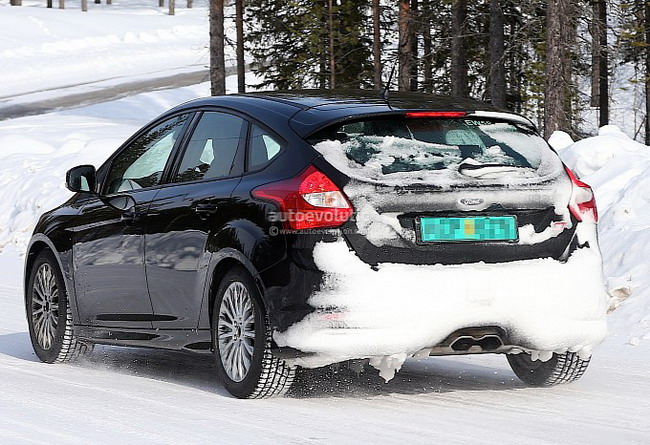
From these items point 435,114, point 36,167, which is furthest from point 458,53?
point 435,114

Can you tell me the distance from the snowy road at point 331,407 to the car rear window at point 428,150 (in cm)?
113

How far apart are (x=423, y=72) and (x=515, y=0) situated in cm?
894

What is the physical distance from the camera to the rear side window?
6.14 metres

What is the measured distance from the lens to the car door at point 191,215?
6344 mm

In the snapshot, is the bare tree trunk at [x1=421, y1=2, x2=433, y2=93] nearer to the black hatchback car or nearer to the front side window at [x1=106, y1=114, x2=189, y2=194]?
the front side window at [x1=106, y1=114, x2=189, y2=194]

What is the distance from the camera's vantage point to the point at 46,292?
811cm

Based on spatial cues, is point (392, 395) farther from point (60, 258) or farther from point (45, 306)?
point (45, 306)

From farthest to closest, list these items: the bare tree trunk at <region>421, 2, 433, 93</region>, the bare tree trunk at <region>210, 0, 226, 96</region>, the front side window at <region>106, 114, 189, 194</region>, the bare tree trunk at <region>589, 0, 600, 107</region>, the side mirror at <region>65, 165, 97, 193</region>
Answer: the bare tree trunk at <region>421, 2, 433, 93</region> < the bare tree trunk at <region>210, 0, 226, 96</region> < the bare tree trunk at <region>589, 0, 600, 107</region> < the side mirror at <region>65, 165, 97, 193</region> < the front side window at <region>106, 114, 189, 194</region>

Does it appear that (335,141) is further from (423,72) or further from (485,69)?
(423,72)

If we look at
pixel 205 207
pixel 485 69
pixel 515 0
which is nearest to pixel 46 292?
pixel 205 207

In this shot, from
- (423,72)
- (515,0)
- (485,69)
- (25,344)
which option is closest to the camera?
(25,344)

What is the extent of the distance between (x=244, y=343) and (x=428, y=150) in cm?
132

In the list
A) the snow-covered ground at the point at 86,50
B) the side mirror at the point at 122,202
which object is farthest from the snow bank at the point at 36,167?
the snow-covered ground at the point at 86,50

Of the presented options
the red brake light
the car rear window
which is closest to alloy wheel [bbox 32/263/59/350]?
the car rear window
